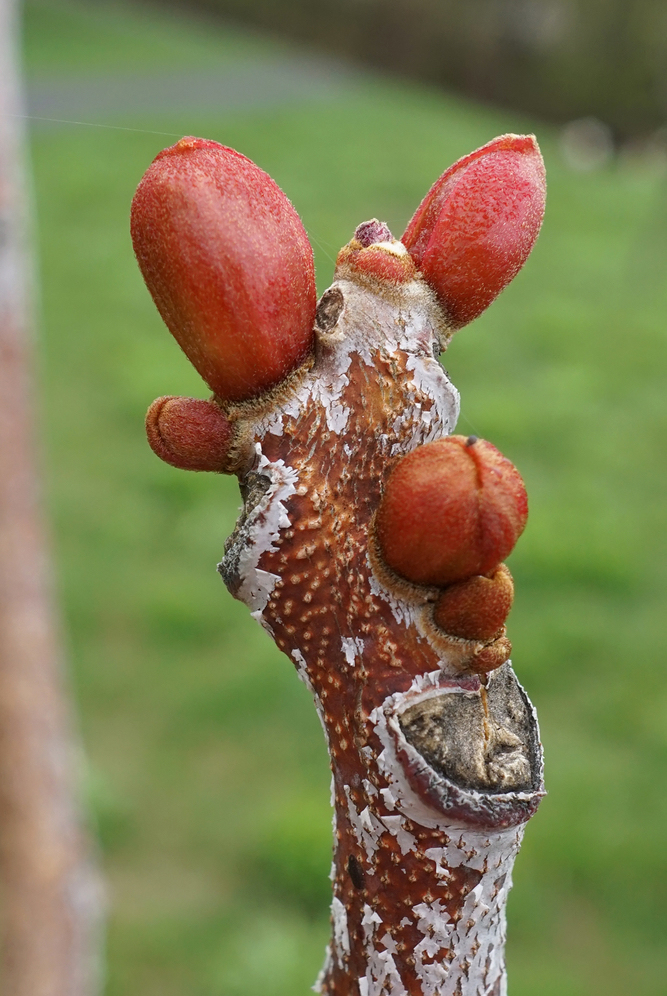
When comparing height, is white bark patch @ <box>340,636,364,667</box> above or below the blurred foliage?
below

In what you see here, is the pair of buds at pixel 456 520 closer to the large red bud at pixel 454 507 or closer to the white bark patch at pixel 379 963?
the large red bud at pixel 454 507

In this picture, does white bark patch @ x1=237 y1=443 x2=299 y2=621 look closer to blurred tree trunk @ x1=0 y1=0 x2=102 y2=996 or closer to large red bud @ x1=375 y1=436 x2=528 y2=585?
large red bud @ x1=375 y1=436 x2=528 y2=585

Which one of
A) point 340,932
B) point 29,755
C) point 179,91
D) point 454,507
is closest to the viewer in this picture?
point 454,507

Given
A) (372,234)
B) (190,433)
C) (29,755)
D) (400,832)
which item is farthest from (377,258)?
(29,755)

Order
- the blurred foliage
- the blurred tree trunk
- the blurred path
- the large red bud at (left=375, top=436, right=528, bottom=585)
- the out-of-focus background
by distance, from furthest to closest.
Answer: the blurred path → the blurred tree trunk → the out-of-focus background → the blurred foliage → the large red bud at (left=375, top=436, right=528, bottom=585)

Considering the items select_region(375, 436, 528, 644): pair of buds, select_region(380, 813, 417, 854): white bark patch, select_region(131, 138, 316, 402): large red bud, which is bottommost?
select_region(380, 813, 417, 854): white bark patch

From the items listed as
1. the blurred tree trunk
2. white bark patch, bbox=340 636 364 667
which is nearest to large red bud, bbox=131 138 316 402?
white bark patch, bbox=340 636 364 667

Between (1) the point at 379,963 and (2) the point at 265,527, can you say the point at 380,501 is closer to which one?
(2) the point at 265,527

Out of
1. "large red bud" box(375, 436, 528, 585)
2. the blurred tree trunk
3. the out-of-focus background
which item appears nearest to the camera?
"large red bud" box(375, 436, 528, 585)
